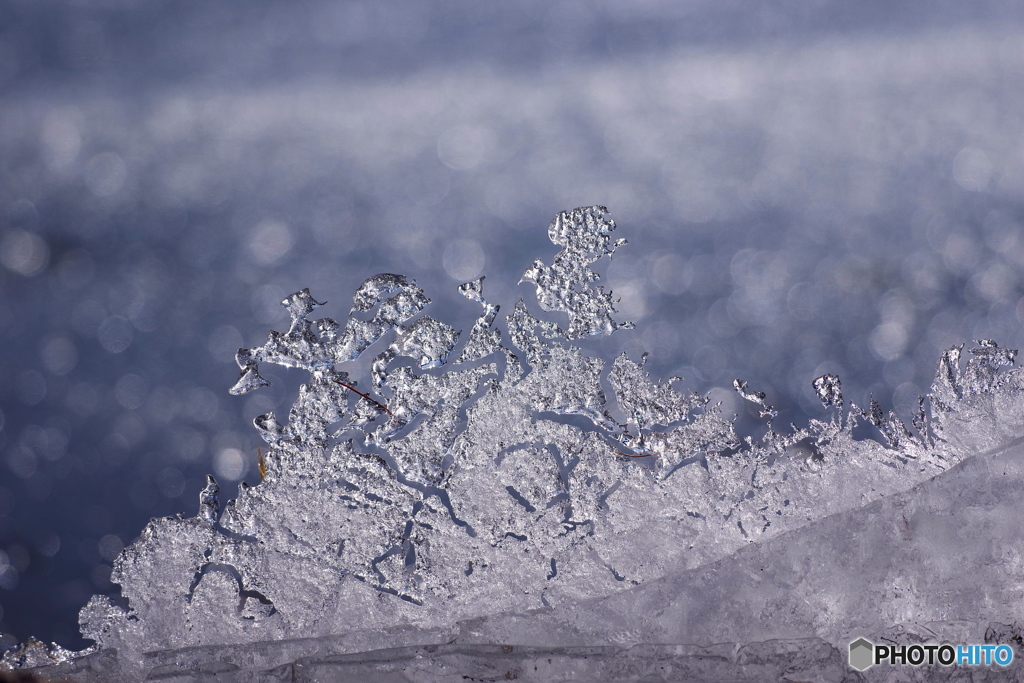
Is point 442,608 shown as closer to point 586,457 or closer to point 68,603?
point 586,457

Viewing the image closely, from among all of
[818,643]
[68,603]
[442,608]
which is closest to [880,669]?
[818,643]

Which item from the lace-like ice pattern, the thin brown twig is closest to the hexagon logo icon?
the lace-like ice pattern

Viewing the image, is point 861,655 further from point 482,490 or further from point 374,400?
point 374,400

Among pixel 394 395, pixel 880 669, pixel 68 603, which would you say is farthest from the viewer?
pixel 68 603

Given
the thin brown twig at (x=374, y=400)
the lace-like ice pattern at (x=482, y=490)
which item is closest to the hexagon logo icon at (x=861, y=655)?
the lace-like ice pattern at (x=482, y=490)

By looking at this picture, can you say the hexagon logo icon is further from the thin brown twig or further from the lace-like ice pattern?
the thin brown twig

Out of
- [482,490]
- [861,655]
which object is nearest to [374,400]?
[482,490]
